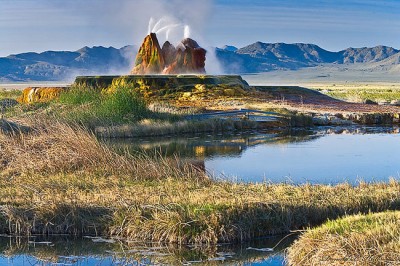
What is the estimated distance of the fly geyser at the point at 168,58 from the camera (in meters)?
53.8

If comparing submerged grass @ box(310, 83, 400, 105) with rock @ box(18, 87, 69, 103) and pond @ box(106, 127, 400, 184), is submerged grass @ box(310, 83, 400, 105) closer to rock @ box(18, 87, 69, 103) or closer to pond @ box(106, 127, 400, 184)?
pond @ box(106, 127, 400, 184)

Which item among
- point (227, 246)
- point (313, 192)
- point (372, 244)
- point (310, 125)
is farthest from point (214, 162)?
point (310, 125)

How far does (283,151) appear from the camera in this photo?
29547 mm

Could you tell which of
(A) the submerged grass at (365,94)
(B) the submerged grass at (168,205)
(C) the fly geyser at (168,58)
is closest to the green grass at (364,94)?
(A) the submerged grass at (365,94)

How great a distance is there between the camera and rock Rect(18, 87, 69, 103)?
151ft

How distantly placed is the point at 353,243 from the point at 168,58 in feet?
146

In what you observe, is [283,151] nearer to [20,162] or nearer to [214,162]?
[214,162]

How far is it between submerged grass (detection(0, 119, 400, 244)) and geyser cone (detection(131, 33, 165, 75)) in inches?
1408

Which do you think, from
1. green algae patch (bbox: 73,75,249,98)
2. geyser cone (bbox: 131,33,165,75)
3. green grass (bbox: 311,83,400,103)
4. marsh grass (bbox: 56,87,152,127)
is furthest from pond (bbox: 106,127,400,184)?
green grass (bbox: 311,83,400,103)

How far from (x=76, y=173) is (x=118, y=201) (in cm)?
431

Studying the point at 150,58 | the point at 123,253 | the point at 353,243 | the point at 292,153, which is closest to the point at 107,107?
the point at 292,153

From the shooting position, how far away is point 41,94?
157 ft

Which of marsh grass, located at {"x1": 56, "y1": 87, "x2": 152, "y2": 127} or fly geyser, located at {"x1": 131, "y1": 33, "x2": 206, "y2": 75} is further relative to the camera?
fly geyser, located at {"x1": 131, "y1": 33, "x2": 206, "y2": 75}

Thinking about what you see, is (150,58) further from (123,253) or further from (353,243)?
(353,243)
